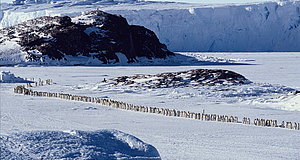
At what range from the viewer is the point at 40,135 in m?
8.18

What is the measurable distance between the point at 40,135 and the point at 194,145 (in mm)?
8430

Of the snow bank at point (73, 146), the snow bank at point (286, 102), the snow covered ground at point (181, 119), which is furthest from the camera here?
the snow bank at point (286, 102)

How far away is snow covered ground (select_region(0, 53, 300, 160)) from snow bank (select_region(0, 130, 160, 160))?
142 inches

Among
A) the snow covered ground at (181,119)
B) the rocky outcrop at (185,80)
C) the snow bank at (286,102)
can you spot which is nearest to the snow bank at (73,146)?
the snow covered ground at (181,119)

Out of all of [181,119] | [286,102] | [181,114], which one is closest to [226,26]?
[286,102]

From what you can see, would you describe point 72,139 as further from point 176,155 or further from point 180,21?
point 180,21

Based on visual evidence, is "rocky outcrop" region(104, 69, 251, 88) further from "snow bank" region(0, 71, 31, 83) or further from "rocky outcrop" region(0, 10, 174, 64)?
"rocky outcrop" region(0, 10, 174, 64)

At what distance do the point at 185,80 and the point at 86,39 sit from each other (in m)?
38.0

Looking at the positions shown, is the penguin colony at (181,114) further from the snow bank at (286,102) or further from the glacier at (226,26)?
the glacier at (226,26)

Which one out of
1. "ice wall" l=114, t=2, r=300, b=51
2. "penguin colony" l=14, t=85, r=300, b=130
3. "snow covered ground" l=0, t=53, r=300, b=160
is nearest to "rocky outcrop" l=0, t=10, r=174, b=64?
"ice wall" l=114, t=2, r=300, b=51

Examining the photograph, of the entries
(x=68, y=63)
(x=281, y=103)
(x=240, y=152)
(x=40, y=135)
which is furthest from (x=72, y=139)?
(x=68, y=63)

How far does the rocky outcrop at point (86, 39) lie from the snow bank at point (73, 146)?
62.7 meters

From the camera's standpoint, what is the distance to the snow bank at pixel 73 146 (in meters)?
7.62

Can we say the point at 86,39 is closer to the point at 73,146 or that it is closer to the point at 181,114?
the point at 181,114
